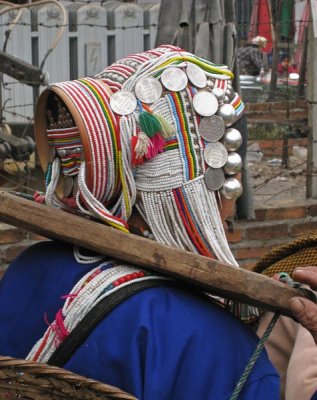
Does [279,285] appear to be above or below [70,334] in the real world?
above

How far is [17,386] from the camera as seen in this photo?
1.44m

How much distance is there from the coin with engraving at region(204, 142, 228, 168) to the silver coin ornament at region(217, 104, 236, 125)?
0.06 m

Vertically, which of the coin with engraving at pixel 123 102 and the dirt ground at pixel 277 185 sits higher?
the coin with engraving at pixel 123 102

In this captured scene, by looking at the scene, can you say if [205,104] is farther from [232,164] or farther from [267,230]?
[267,230]

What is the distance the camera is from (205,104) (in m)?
1.82

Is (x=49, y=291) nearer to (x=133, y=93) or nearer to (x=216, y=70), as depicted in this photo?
(x=133, y=93)

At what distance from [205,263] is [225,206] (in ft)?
0.95

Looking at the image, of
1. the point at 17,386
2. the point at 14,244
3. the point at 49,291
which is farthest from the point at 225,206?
the point at 14,244

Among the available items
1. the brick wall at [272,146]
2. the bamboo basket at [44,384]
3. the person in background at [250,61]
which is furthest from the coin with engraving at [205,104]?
the person in background at [250,61]

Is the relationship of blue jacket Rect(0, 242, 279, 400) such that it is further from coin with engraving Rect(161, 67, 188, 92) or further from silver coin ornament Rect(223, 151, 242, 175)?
coin with engraving Rect(161, 67, 188, 92)

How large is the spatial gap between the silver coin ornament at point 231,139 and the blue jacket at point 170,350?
354mm

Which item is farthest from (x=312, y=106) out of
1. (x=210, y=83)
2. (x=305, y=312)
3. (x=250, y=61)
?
(x=250, y=61)

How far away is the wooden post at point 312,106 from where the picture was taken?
4566 millimetres

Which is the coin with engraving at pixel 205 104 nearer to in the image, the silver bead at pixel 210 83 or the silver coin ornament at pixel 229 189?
the silver bead at pixel 210 83
